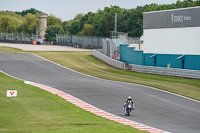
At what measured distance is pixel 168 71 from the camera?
54125mm

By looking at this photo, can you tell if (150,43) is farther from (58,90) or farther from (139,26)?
(139,26)

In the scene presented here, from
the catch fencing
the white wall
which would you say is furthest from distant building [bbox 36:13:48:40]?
the white wall

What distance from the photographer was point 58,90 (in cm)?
3738

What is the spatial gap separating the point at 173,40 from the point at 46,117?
37.8 m

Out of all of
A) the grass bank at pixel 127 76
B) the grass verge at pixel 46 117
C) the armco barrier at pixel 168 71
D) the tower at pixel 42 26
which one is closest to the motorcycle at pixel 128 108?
the grass verge at pixel 46 117

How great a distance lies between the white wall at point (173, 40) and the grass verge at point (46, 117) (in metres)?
26.5

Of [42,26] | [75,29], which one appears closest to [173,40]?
[42,26]

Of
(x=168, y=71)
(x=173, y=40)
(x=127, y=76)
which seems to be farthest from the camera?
(x=173, y=40)

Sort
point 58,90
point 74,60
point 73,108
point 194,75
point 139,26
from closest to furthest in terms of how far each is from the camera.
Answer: point 73,108
point 58,90
point 194,75
point 74,60
point 139,26

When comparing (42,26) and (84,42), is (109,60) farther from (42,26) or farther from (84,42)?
(42,26)

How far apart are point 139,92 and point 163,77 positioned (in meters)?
15.1

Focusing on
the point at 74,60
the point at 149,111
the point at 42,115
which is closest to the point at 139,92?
the point at 149,111

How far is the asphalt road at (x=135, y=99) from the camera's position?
84.2ft

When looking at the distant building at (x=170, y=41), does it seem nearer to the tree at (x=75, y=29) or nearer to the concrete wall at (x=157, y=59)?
the concrete wall at (x=157, y=59)
